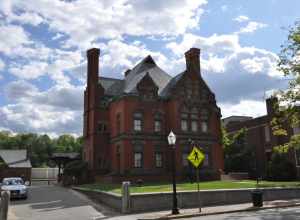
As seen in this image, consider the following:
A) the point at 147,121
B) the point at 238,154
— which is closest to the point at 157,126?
the point at 147,121

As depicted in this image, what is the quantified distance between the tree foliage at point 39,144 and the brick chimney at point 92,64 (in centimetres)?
6262

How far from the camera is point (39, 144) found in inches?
4897

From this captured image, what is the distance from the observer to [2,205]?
15.7m

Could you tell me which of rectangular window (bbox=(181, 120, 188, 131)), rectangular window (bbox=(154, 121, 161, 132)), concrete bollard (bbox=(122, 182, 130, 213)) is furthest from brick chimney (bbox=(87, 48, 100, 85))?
concrete bollard (bbox=(122, 182, 130, 213))

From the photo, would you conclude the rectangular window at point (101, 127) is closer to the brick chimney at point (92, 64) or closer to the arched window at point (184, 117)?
the brick chimney at point (92, 64)

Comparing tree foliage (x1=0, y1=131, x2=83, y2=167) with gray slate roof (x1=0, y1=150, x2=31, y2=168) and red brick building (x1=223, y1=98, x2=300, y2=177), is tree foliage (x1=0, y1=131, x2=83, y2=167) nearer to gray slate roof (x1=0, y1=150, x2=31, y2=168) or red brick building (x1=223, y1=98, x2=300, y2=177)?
gray slate roof (x1=0, y1=150, x2=31, y2=168)

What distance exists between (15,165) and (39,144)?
2355 inches

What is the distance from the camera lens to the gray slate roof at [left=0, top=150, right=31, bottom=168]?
66.3 m

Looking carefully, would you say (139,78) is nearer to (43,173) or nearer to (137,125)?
(137,125)

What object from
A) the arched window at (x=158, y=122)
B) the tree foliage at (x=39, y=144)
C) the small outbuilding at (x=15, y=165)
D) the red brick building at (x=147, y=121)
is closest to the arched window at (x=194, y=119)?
the red brick building at (x=147, y=121)

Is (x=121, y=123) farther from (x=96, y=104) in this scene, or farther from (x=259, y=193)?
(x=259, y=193)

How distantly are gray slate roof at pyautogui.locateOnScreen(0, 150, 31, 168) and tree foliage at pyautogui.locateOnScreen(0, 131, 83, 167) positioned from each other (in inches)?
1525

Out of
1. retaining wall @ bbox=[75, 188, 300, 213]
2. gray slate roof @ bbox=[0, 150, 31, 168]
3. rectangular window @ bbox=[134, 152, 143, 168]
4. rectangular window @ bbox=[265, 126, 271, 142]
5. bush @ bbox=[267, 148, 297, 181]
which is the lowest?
retaining wall @ bbox=[75, 188, 300, 213]

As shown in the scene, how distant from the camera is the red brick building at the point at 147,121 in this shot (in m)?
41.3
